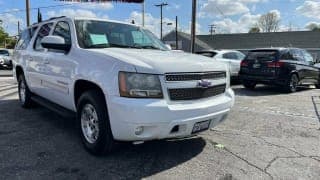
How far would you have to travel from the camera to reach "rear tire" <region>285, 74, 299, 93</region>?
40.0 feet

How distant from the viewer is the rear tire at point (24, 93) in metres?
7.66

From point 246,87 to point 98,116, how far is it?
1001 centimetres

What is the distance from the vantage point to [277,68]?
1195 cm

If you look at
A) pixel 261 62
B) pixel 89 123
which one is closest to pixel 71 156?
pixel 89 123

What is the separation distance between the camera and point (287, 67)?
12.1m

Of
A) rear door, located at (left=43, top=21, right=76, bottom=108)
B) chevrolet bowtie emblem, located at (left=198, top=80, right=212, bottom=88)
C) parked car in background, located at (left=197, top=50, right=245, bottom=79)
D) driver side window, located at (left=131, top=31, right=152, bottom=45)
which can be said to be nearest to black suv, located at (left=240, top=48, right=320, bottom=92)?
parked car in background, located at (left=197, top=50, right=245, bottom=79)

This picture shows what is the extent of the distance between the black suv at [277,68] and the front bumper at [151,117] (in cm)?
834

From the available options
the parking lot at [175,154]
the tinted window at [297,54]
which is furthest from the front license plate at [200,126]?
the tinted window at [297,54]

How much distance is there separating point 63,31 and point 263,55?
27.6 feet

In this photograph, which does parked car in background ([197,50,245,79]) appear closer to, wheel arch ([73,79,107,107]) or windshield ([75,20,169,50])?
windshield ([75,20,169,50])

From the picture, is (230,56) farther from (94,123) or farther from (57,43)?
(94,123)

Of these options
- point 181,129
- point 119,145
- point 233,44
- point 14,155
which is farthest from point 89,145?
point 233,44

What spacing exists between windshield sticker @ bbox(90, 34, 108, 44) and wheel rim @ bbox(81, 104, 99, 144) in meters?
→ 1.00

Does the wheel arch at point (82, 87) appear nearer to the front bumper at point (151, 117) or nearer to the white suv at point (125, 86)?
the white suv at point (125, 86)
